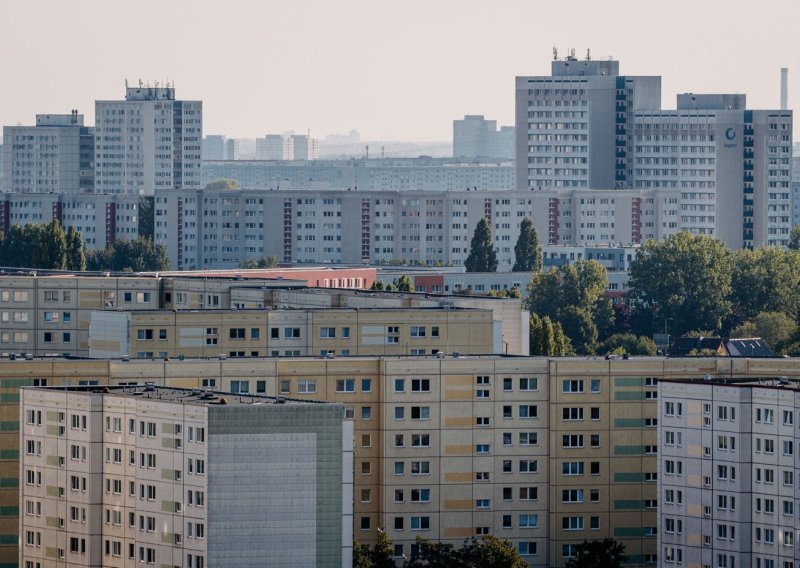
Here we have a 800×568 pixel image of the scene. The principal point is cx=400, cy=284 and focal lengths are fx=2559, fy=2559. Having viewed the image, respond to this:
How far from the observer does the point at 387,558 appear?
108m

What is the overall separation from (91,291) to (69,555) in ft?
175

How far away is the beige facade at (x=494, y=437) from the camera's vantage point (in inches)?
4503

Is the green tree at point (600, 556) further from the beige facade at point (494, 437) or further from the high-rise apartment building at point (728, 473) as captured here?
the beige facade at point (494, 437)

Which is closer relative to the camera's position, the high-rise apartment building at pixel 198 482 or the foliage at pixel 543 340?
the high-rise apartment building at pixel 198 482

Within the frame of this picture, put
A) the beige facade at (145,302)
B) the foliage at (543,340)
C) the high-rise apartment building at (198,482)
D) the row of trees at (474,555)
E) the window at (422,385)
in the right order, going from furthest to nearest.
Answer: the foliage at (543,340), the beige facade at (145,302), the window at (422,385), the row of trees at (474,555), the high-rise apartment building at (198,482)

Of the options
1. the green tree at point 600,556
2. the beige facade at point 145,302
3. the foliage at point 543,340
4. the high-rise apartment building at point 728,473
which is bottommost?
the green tree at point 600,556

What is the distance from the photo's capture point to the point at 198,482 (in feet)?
303

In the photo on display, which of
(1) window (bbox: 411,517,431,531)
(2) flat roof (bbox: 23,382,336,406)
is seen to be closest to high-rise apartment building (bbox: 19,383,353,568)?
(2) flat roof (bbox: 23,382,336,406)

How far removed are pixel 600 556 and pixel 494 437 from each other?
26.8ft

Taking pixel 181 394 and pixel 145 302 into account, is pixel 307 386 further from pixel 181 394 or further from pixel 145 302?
pixel 145 302

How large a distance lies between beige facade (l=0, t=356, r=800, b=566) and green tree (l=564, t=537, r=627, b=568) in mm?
4005

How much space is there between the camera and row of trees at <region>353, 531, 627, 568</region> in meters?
Answer: 106

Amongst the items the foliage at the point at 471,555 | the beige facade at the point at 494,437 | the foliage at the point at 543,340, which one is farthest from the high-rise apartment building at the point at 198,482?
the foliage at the point at 543,340

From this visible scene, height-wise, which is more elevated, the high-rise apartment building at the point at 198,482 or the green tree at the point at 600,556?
the high-rise apartment building at the point at 198,482
